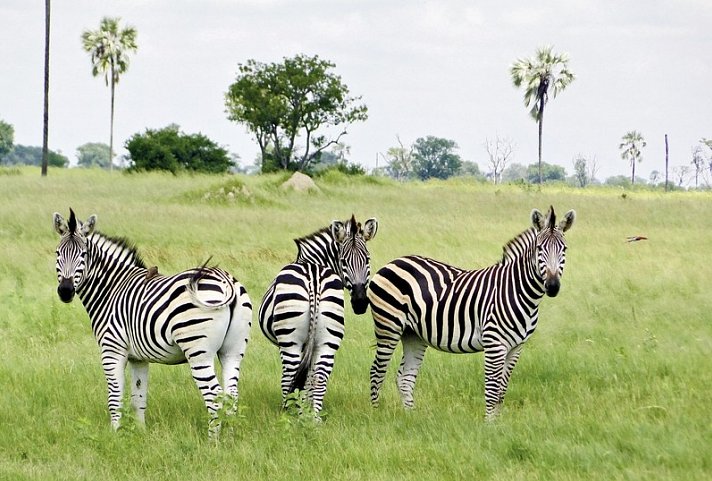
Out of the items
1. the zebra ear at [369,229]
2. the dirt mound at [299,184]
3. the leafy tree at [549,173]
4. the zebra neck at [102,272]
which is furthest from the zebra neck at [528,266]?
the leafy tree at [549,173]

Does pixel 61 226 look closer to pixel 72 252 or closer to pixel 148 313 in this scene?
pixel 72 252

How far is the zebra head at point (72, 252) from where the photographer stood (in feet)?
25.2

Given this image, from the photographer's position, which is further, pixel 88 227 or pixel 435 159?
pixel 435 159

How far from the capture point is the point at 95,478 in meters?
6.62

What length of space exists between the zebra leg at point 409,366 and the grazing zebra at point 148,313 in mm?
1820

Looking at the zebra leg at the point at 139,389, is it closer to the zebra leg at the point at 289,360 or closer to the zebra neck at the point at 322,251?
the zebra leg at the point at 289,360

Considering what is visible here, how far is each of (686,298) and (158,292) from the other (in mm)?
8774

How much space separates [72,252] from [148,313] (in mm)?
951

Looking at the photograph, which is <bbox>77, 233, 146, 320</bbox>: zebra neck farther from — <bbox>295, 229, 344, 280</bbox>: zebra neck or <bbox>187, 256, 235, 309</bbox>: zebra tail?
<bbox>295, 229, 344, 280</bbox>: zebra neck

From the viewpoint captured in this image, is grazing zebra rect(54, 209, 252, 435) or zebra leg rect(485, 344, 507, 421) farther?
zebra leg rect(485, 344, 507, 421)

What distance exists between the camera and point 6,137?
106 m

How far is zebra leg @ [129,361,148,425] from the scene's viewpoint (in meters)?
7.91

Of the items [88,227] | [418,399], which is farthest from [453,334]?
[88,227]

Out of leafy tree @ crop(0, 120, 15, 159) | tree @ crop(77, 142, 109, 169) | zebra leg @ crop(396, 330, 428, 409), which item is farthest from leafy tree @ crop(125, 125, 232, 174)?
tree @ crop(77, 142, 109, 169)
